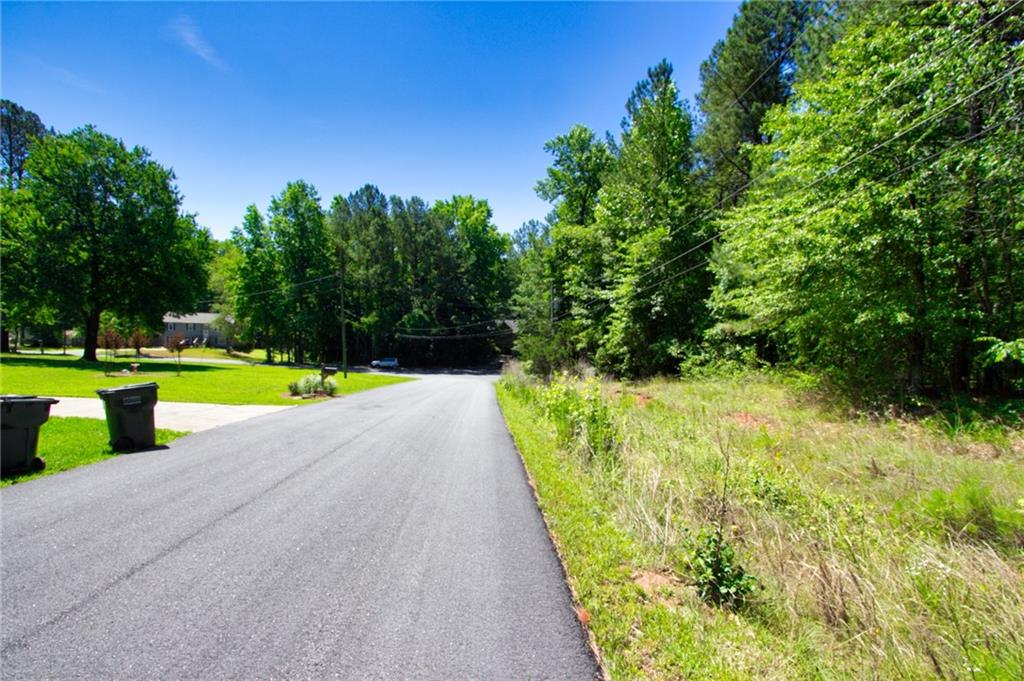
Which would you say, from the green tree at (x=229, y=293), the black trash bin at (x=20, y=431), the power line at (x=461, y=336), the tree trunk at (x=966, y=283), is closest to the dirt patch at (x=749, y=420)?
the tree trunk at (x=966, y=283)

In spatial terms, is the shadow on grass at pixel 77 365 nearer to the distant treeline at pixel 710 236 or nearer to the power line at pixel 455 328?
the distant treeline at pixel 710 236

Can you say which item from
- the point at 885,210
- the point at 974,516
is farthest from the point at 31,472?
the point at 885,210

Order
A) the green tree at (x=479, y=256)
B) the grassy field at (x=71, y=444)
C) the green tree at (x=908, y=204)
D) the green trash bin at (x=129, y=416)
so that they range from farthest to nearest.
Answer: the green tree at (x=479, y=256) → the green tree at (x=908, y=204) → the green trash bin at (x=129, y=416) → the grassy field at (x=71, y=444)

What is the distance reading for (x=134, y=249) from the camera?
2978cm

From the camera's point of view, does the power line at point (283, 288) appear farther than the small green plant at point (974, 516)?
Yes

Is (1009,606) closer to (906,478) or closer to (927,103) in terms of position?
(906,478)

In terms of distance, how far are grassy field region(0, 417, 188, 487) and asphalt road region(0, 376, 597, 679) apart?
327 mm

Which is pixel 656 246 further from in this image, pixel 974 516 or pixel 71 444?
pixel 71 444

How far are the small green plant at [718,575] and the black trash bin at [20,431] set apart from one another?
8.11 metres

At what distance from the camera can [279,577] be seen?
10.9 ft

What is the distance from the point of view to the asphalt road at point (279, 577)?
242 centimetres

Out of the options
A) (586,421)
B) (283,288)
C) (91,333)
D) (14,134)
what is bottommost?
(586,421)

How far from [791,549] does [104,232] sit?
41.7 m

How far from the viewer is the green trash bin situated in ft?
23.4
